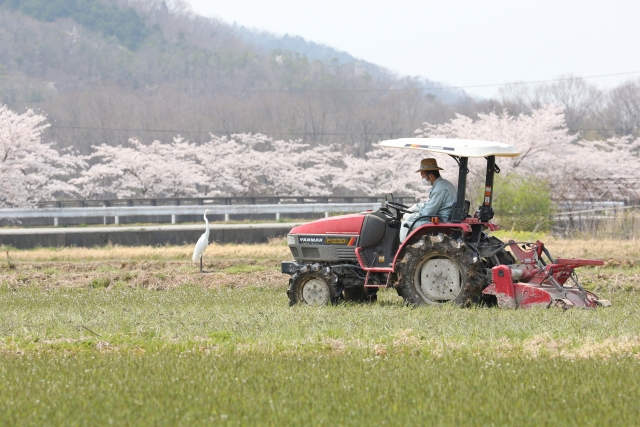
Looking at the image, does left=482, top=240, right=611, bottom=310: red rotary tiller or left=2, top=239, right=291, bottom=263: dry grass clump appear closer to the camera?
left=482, top=240, right=611, bottom=310: red rotary tiller

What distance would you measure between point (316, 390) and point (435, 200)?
522 cm

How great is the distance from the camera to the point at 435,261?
10922mm

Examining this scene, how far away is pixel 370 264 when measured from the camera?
38.1 ft

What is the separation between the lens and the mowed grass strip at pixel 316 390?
217 inches

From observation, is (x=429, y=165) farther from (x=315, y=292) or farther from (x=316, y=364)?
(x=316, y=364)

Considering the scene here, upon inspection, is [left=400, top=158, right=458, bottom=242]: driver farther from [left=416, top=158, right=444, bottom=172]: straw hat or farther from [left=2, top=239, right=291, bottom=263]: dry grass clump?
[left=2, top=239, right=291, bottom=263]: dry grass clump

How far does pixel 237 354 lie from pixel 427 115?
103606 millimetres

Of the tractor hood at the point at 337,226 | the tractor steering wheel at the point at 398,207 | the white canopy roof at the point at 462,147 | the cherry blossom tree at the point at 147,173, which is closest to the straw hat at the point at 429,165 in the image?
the white canopy roof at the point at 462,147

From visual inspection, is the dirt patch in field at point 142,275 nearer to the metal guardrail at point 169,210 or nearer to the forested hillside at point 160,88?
the metal guardrail at point 169,210

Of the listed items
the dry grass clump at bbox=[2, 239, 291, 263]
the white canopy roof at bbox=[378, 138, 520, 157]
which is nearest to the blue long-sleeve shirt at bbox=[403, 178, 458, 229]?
the white canopy roof at bbox=[378, 138, 520, 157]

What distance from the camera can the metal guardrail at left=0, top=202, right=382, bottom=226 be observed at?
36031 mm

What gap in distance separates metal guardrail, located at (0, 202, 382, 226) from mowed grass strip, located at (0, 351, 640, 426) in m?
29.9

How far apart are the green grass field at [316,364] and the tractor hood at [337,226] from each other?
3.58ft

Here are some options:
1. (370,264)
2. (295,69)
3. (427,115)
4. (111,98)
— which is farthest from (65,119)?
(370,264)
